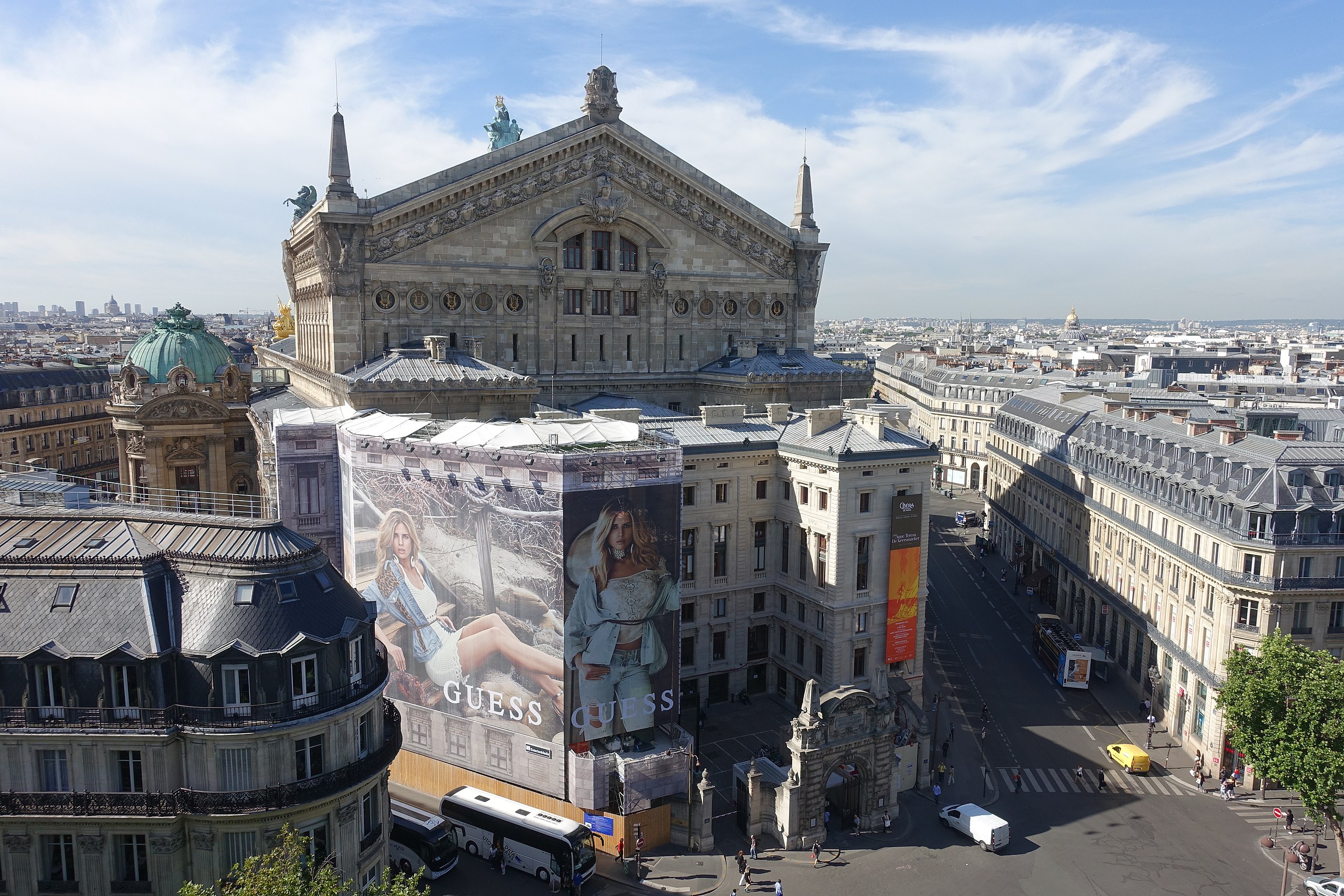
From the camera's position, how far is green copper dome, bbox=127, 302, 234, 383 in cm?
7850

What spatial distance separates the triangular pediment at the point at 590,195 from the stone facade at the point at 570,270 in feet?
0.37

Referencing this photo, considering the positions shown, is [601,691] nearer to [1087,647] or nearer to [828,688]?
[828,688]

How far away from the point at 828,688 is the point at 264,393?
180ft

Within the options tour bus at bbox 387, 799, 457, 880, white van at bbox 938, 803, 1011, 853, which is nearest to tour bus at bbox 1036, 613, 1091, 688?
white van at bbox 938, 803, 1011, 853

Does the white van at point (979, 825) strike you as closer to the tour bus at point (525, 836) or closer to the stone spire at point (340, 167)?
the tour bus at point (525, 836)

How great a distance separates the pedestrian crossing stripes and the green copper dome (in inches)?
2577

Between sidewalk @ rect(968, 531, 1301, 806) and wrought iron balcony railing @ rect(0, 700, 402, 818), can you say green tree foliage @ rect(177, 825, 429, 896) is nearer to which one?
wrought iron balcony railing @ rect(0, 700, 402, 818)

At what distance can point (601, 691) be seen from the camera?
47.7 meters

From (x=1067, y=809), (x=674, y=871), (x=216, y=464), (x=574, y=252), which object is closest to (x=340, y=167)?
(x=574, y=252)

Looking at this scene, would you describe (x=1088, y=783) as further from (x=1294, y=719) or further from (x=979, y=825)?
(x=1294, y=719)

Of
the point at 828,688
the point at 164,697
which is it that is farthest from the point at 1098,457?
the point at 164,697

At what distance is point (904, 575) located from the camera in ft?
196

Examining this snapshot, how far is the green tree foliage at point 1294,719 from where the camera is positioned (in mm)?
44688

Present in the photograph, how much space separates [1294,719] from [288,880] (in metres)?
43.4
